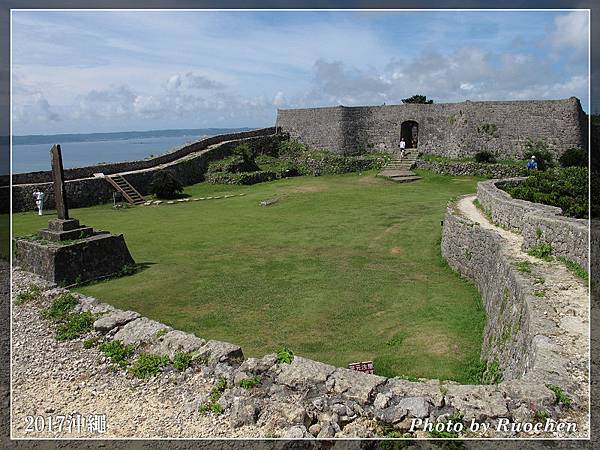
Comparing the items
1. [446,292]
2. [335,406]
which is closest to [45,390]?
[335,406]

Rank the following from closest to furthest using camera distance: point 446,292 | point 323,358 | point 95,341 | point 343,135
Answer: point 95,341
point 323,358
point 446,292
point 343,135

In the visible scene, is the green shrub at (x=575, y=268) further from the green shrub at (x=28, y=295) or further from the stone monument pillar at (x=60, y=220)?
the stone monument pillar at (x=60, y=220)

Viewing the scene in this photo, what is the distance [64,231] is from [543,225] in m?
11.2

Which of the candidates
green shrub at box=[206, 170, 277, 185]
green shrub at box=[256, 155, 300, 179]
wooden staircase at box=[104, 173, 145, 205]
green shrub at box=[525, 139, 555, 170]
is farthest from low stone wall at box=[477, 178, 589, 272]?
green shrub at box=[256, 155, 300, 179]

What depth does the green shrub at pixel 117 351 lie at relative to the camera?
6918mm

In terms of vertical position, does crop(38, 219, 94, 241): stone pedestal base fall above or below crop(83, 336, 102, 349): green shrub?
above

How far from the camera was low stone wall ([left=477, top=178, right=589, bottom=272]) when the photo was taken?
8.81 m

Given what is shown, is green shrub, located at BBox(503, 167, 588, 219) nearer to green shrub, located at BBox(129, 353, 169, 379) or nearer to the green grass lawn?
the green grass lawn

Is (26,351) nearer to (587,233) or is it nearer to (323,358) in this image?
(323,358)

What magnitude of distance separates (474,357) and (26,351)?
7136 mm

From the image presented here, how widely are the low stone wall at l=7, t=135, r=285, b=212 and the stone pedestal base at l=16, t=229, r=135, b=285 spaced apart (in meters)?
10.7

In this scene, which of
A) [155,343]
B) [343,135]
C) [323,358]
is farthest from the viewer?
[343,135]

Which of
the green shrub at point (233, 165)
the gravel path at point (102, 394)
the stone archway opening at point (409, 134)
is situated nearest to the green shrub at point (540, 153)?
the stone archway opening at point (409, 134)

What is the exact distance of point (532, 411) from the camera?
484 centimetres
